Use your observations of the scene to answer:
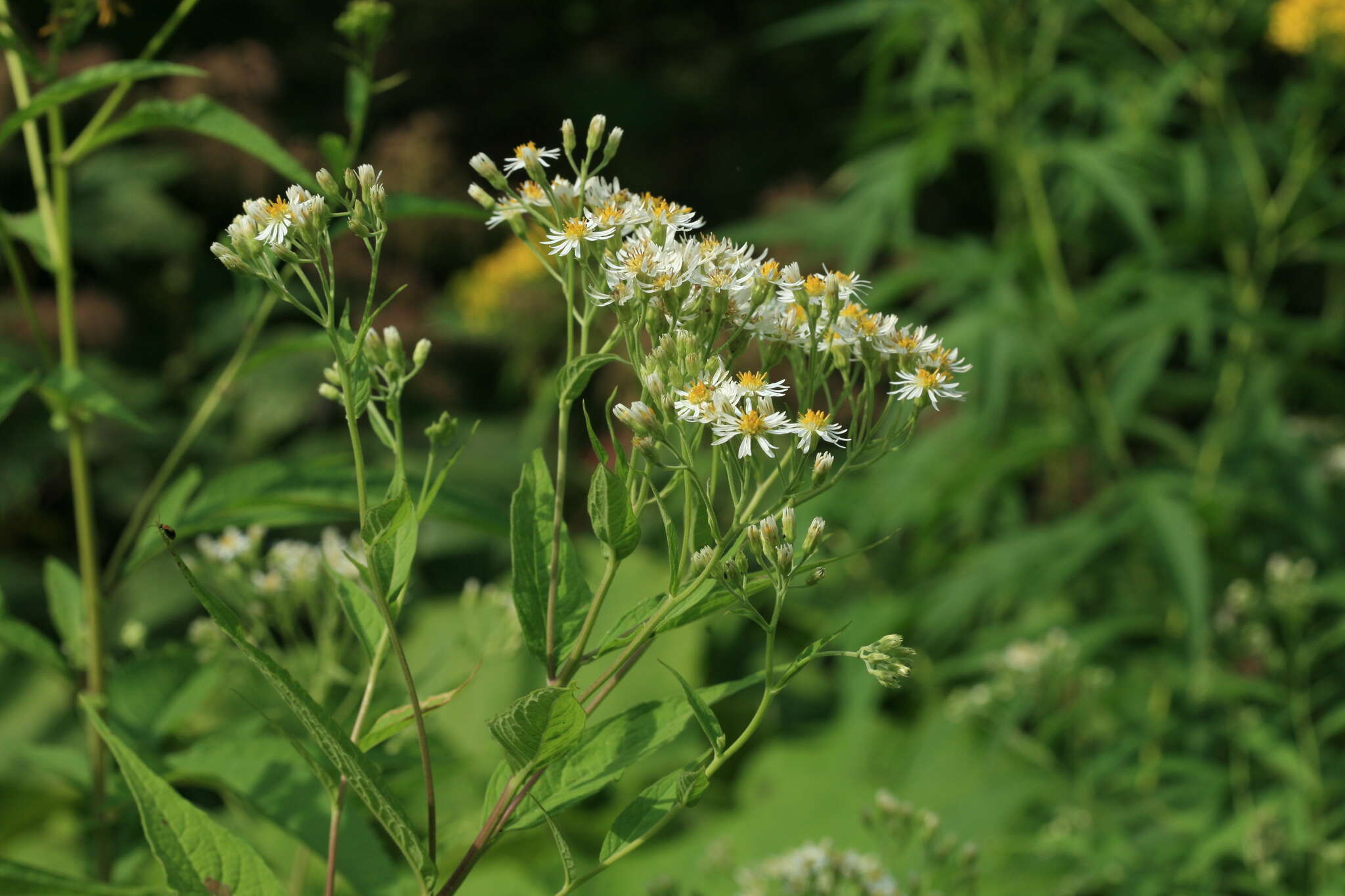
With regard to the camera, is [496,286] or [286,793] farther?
[496,286]

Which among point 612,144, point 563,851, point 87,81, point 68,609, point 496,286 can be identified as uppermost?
point 496,286

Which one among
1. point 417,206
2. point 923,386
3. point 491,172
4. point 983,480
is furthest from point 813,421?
point 983,480

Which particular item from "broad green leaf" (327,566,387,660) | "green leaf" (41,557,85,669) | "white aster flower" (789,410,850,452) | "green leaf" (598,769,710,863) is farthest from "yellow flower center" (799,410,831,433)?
"green leaf" (41,557,85,669)

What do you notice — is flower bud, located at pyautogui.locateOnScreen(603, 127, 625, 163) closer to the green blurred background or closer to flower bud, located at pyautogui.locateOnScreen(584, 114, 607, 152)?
flower bud, located at pyautogui.locateOnScreen(584, 114, 607, 152)

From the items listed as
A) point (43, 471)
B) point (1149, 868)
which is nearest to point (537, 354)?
point (43, 471)

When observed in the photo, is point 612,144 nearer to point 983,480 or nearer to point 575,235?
point 575,235

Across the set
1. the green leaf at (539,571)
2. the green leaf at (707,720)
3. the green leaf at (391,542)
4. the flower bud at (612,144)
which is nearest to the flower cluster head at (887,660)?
the green leaf at (707,720)

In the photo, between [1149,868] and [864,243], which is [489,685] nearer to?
[864,243]

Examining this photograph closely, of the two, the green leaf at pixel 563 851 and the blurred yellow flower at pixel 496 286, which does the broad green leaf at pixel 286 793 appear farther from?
the blurred yellow flower at pixel 496 286
